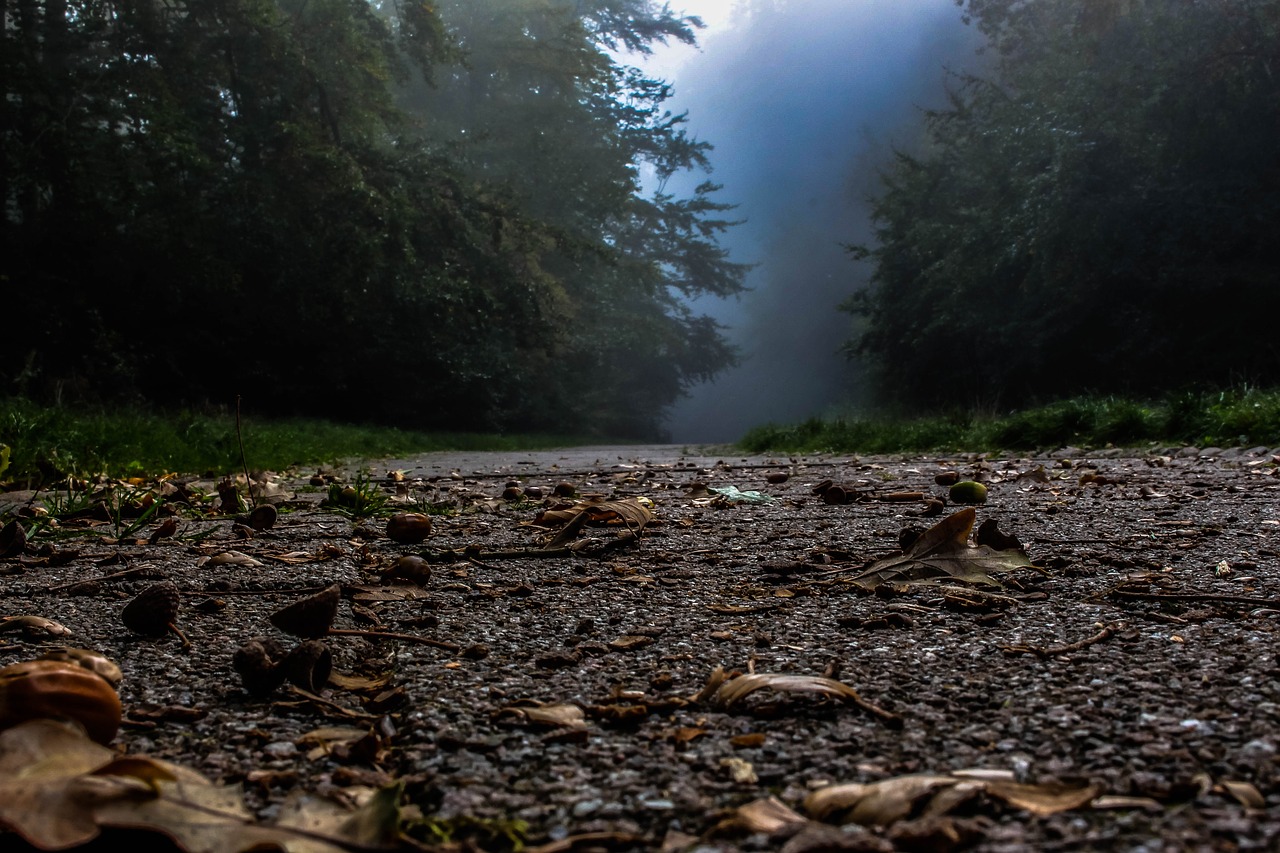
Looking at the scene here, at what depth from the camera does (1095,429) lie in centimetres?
764

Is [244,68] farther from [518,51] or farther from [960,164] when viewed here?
[518,51]

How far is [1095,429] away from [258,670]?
25.5 ft

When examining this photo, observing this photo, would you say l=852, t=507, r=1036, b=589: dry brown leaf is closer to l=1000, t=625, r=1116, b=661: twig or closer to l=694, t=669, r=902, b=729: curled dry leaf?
l=1000, t=625, r=1116, b=661: twig

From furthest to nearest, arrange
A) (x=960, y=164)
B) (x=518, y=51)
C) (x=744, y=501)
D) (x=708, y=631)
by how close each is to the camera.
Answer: (x=518, y=51), (x=960, y=164), (x=744, y=501), (x=708, y=631)

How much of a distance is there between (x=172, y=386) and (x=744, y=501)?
Answer: 40.8ft

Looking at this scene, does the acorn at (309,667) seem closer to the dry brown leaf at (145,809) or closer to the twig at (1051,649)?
the dry brown leaf at (145,809)

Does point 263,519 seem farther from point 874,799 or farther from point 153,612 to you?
point 874,799

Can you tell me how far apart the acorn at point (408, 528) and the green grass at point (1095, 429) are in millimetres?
5535

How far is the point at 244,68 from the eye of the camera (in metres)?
14.2

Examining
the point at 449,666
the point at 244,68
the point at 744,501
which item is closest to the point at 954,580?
the point at 449,666

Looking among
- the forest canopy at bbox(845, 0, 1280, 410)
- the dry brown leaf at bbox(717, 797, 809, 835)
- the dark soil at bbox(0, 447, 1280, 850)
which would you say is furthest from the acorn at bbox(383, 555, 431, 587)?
the forest canopy at bbox(845, 0, 1280, 410)

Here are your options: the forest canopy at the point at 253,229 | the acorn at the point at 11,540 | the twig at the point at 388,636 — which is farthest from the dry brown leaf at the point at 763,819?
the forest canopy at the point at 253,229

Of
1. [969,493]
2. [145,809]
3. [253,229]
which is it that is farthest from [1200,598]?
[253,229]

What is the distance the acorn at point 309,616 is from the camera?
1407 mm
